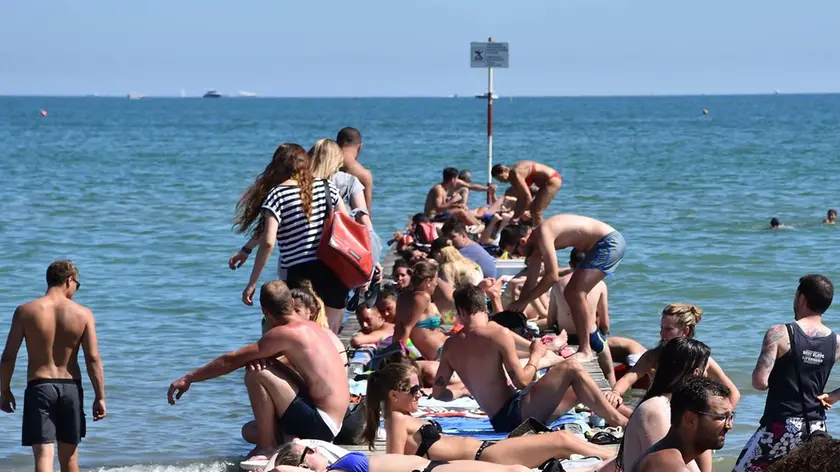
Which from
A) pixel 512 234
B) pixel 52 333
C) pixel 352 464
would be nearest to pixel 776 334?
pixel 352 464

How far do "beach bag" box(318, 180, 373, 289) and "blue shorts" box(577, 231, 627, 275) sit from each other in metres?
2.00

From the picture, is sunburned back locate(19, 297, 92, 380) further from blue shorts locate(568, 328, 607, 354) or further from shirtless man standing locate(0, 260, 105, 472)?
blue shorts locate(568, 328, 607, 354)

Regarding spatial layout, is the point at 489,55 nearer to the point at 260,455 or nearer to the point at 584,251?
the point at 584,251

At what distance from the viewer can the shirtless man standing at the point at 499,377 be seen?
710 centimetres

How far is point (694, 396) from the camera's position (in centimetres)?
397

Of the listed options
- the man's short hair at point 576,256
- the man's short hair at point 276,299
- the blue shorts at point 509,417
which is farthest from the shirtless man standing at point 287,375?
the man's short hair at point 576,256

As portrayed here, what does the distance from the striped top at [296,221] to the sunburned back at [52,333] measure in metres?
1.35

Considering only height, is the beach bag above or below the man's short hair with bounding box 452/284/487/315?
above

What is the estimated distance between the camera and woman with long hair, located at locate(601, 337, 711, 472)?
4.80 meters

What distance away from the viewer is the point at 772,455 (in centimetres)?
559

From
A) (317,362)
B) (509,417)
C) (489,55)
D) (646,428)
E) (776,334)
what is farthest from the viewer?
(489,55)

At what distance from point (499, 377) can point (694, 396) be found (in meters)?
Result: 3.31

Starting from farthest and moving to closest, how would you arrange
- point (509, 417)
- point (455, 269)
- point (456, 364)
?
1. point (455, 269)
2. point (456, 364)
3. point (509, 417)

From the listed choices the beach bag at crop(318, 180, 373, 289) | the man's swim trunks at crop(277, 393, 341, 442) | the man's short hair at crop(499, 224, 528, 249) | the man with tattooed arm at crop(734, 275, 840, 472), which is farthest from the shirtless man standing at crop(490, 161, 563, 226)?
the man with tattooed arm at crop(734, 275, 840, 472)
